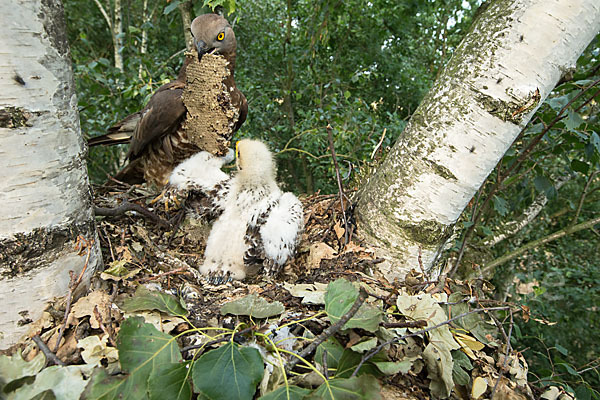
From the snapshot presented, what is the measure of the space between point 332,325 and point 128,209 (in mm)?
1302

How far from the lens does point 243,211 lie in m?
2.10

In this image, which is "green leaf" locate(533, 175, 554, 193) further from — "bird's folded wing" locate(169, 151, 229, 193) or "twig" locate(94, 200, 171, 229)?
"twig" locate(94, 200, 171, 229)

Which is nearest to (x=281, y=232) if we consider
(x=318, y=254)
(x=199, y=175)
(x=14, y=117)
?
(x=318, y=254)

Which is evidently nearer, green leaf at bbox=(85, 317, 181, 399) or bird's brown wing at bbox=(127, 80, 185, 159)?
green leaf at bbox=(85, 317, 181, 399)

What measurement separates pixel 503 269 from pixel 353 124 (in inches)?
124

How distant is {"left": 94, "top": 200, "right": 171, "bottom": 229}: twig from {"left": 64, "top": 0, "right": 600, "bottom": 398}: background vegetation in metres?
1.31

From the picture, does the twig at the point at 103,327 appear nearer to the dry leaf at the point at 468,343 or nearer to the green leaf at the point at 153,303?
the green leaf at the point at 153,303

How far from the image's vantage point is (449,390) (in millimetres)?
1072

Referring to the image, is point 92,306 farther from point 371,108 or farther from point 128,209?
point 371,108

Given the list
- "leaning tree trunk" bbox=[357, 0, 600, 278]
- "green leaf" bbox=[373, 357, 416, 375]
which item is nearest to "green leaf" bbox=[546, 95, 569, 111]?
"leaning tree trunk" bbox=[357, 0, 600, 278]

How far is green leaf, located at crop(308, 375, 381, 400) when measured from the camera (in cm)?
86

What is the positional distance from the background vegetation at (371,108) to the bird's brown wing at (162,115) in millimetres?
526

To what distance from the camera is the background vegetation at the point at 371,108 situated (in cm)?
359

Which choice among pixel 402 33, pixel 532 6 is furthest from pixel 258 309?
pixel 402 33
